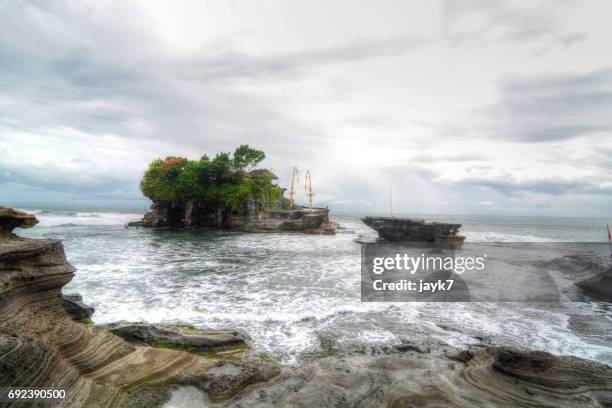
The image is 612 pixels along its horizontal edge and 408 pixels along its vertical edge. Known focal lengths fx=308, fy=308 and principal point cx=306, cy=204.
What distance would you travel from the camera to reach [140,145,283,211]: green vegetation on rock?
44781mm

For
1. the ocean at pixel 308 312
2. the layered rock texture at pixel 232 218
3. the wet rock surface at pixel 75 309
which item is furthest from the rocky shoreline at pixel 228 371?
the layered rock texture at pixel 232 218

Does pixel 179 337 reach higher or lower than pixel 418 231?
lower

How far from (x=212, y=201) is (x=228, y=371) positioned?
42.9 m

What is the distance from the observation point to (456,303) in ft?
40.3

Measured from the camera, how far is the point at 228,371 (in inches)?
214

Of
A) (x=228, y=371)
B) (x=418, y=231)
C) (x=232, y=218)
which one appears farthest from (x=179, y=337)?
(x=232, y=218)

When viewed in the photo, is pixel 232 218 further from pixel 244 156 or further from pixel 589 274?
pixel 589 274

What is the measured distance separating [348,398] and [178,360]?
327 cm

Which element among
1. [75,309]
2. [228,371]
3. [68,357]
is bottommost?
[228,371]

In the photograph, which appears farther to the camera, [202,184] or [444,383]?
[202,184]

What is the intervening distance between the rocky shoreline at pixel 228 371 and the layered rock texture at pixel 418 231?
1179 inches

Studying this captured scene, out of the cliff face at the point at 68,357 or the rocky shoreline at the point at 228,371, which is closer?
the cliff face at the point at 68,357

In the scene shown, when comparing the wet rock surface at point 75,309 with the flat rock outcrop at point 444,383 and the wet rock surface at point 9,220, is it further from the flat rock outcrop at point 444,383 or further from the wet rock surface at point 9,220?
the flat rock outcrop at point 444,383

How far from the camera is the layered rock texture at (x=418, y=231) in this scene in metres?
34.0
